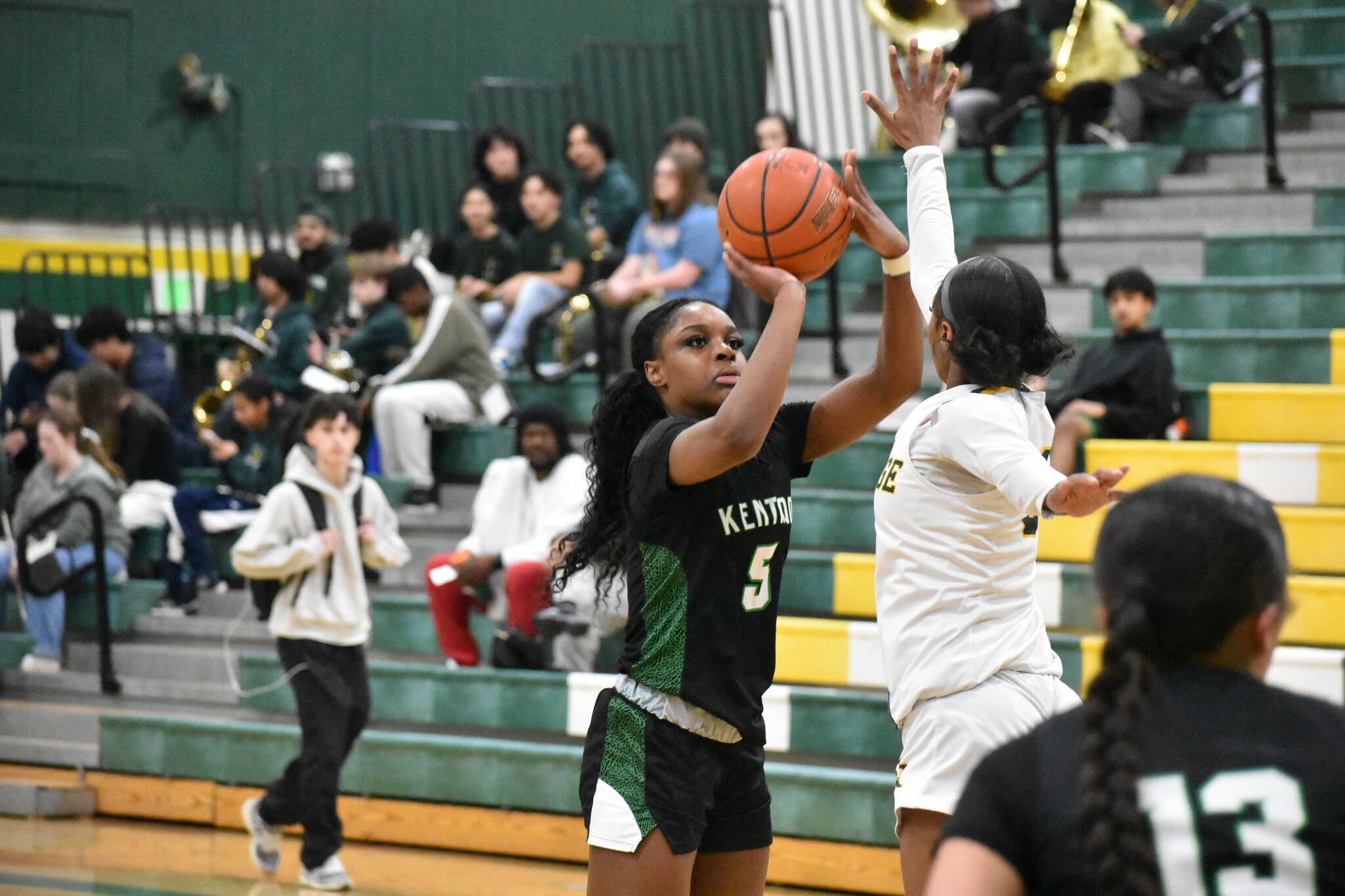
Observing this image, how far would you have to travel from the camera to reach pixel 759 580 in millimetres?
2688

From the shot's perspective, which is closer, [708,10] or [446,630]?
[446,630]

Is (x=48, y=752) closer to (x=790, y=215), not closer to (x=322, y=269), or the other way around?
(x=322, y=269)

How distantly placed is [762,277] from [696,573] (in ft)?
1.71

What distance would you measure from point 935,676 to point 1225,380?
14.2ft

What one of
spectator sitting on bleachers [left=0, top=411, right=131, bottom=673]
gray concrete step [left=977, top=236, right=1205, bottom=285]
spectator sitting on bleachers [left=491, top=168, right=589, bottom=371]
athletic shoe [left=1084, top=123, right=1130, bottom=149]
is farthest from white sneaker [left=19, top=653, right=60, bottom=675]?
athletic shoe [left=1084, top=123, right=1130, bottom=149]

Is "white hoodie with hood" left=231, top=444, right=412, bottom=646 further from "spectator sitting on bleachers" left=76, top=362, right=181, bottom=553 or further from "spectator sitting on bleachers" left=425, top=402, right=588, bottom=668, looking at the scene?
"spectator sitting on bleachers" left=76, top=362, right=181, bottom=553

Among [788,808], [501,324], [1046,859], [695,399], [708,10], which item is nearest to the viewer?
[1046,859]

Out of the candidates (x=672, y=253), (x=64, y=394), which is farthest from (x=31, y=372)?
(x=672, y=253)

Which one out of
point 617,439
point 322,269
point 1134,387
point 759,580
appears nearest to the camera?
point 759,580

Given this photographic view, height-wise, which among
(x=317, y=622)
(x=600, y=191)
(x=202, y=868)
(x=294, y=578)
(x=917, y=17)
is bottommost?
(x=202, y=868)

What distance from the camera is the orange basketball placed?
289 cm

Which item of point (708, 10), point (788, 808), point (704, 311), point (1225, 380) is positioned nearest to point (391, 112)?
point (708, 10)

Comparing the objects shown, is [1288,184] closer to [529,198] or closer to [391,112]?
[529,198]

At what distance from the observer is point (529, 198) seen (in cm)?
830
